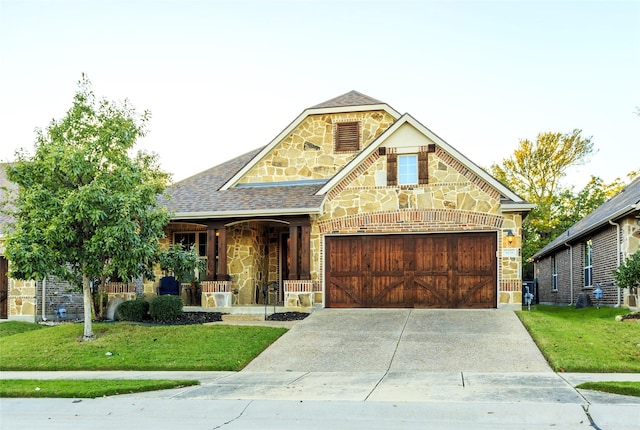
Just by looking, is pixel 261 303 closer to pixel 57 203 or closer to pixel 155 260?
pixel 155 260

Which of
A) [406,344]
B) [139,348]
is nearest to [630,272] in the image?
[406,344]

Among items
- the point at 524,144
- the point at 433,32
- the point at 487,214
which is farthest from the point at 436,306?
the point at 524,144

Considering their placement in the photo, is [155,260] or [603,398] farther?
[155,260]

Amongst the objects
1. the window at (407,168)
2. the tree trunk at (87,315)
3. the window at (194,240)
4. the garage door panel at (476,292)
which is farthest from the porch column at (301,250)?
the tree trunk at (87,315)

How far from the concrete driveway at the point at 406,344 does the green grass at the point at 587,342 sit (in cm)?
29

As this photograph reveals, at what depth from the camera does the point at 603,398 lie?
30.2 ft

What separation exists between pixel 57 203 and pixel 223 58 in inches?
207

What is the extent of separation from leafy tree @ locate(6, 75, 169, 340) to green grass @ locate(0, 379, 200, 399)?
4.13 meters

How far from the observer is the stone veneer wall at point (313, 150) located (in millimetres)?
22156

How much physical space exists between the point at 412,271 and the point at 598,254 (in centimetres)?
724

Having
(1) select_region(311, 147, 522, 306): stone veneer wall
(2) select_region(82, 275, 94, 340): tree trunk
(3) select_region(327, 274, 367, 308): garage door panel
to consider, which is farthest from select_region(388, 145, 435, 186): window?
(2) select_region(82, 275, 94, 340): tree trunk

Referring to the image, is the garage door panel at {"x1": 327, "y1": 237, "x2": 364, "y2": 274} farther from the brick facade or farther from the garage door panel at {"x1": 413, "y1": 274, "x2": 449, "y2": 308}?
the brick facade

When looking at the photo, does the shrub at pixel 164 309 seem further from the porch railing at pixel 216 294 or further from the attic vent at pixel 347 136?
the attic vent at pixel 347 136

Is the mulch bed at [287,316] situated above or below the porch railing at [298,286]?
below
